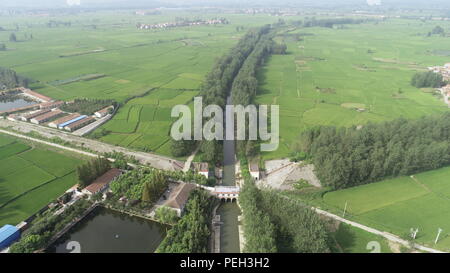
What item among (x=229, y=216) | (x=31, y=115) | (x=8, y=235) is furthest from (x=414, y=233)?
(x=31, y=115)

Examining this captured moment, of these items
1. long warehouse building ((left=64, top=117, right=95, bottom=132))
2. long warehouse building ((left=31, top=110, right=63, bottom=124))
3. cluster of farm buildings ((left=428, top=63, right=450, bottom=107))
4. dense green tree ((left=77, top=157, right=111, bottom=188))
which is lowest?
dense green tree ((left=77, top=157, right=111, bottom=188))

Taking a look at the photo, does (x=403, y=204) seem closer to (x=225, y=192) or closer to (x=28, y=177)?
(x=225, y=192)

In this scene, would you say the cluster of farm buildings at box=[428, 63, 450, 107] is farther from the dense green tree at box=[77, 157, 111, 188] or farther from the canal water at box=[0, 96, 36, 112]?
the canal water at box=[0, 96, 36, 112]

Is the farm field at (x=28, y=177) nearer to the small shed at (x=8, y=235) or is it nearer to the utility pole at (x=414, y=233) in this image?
the small shed at (x=8, y=235)

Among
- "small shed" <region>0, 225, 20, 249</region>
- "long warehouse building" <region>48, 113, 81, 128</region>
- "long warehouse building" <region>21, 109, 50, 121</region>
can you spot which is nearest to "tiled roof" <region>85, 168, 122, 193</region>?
"small shed" <region>0, 225, 20, 249</region>

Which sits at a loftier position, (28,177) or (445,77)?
(445,77)
